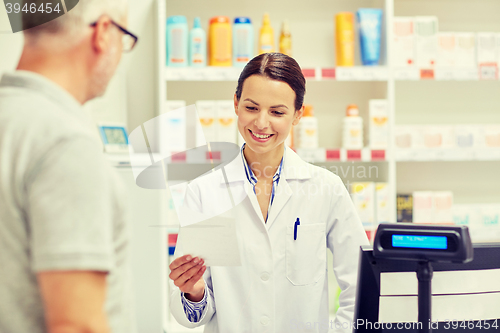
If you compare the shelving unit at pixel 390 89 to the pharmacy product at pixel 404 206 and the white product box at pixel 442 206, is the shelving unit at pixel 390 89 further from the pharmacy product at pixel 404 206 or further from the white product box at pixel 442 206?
the white product box at pixel 442 206

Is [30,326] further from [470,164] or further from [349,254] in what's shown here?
[470,164]

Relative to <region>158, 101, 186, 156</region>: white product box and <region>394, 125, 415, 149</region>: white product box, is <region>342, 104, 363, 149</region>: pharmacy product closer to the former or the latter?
<region>394, 125, 415, 149</region>: white product box

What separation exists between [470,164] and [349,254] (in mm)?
1866

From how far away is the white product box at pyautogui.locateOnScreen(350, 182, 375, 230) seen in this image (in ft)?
7.42

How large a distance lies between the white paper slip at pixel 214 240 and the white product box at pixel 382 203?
1.60 m

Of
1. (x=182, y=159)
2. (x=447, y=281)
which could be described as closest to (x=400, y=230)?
(x=447, y=281)

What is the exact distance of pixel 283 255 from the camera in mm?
1314

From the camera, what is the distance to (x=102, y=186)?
1.70 ft

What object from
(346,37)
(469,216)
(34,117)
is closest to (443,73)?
(346,37)

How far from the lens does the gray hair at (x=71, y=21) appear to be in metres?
0.55

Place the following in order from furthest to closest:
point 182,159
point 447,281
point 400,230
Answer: point 182,159
point 447,281
point 400,230

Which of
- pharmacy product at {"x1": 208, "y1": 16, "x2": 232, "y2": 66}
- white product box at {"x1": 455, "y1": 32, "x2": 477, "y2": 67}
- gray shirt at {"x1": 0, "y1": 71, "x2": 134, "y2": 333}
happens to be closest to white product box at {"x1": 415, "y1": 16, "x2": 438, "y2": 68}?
white product box at {"x1": 455, "y1": 32, "x2": 477, "y2": 67}

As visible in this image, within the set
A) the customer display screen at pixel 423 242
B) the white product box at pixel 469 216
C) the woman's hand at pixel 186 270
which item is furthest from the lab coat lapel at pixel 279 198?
the white product box at pixel 469 216

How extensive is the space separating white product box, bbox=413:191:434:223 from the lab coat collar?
126 centimetres
